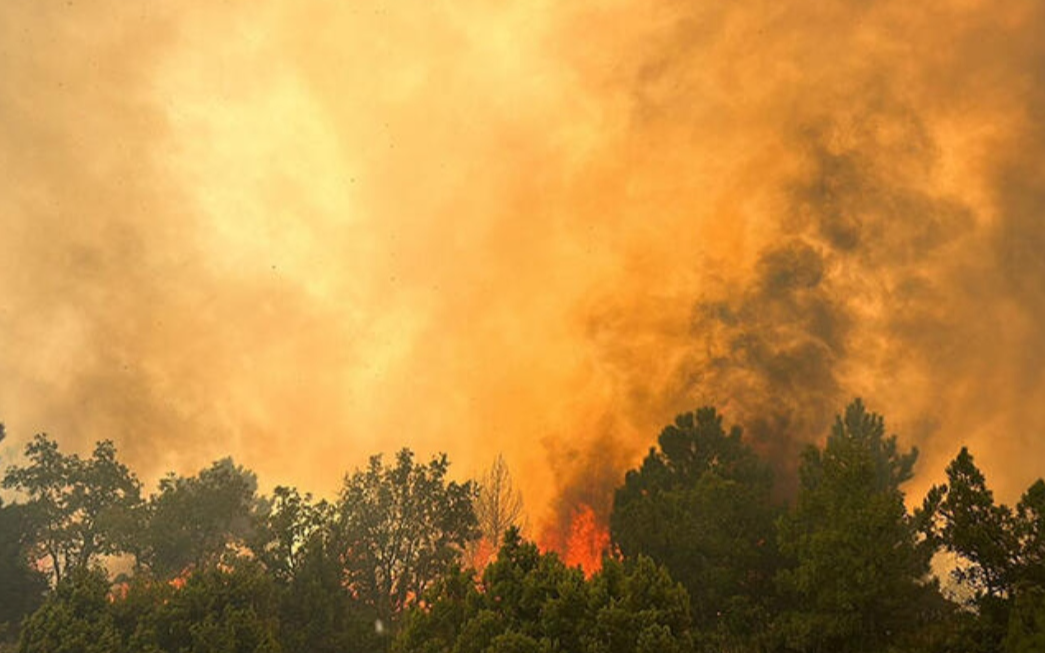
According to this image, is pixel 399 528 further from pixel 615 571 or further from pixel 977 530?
pixel 977 530

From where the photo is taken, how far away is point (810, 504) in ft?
86.2

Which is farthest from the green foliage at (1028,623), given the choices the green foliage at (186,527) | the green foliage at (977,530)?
the green foliage at (186,527)

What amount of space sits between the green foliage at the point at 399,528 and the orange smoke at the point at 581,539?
22.3 metres

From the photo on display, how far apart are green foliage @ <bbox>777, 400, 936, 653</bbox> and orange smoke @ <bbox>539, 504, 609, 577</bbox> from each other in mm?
37369

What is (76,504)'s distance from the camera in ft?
167

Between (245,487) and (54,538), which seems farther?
(245,487)

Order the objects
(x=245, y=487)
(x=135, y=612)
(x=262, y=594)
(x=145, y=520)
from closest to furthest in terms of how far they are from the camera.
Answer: (x=135, y=612)
(x=262, y=594)
(x=145, y=520)
(x=245, y=487)

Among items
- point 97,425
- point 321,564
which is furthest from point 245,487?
point 97,425

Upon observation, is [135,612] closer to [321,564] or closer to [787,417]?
[321,564]

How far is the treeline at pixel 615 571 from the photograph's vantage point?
71.8 feet

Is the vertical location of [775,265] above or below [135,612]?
above

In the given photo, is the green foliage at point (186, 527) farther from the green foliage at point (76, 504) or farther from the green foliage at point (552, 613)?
the green foliage at point (552, 613)

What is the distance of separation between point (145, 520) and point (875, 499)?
47.1 metres

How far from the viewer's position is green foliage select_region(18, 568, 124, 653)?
92.5ft
